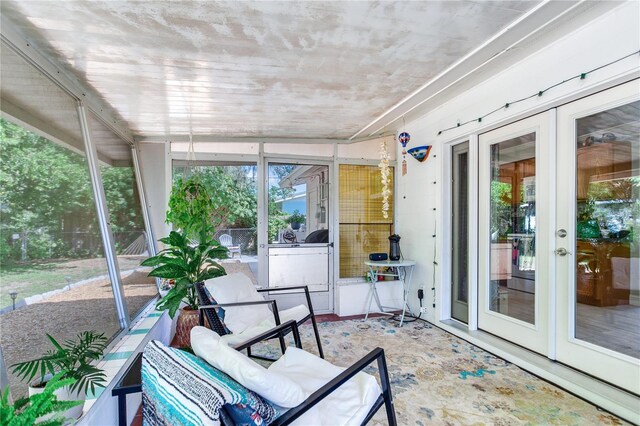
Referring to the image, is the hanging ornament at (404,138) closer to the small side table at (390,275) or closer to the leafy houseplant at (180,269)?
the small side table at (390,275)

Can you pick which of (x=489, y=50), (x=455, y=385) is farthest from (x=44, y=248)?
(x=489, y=50)

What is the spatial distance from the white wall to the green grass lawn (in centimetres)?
344

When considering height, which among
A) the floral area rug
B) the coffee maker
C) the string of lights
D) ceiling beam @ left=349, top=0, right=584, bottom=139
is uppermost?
ceiling beam @ left=349, top=0, right=584, bottom=139

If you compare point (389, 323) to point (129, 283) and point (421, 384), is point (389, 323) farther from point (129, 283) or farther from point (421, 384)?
point (129, 283)

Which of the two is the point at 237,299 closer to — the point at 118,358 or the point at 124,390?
the point at 118,358

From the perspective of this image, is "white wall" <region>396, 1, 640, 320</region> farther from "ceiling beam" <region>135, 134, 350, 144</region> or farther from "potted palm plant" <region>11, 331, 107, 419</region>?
"potted palm plant" <region>11, 331, 107, 419</region>

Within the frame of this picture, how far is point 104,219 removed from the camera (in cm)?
281

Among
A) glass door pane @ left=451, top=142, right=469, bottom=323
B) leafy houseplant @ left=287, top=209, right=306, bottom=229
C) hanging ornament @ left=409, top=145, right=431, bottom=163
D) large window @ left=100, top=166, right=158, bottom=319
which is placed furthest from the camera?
leafy houseplant @ left=287, top=209, right=306, bottom=229

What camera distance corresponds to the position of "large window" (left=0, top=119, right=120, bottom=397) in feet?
5.37

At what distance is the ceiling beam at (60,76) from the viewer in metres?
1.88

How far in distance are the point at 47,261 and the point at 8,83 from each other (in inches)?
39.2

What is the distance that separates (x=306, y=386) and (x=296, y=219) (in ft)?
9.89

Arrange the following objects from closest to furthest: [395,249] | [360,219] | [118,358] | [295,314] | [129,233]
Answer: [118,358], [295,314], [129,233], [395,249], [360,219]

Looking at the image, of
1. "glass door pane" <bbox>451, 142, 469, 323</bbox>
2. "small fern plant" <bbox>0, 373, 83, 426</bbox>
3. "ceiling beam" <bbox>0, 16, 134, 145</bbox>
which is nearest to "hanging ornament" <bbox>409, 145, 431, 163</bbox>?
"glass door pane" <bbox>451, 142, 469, 323</bbox>
